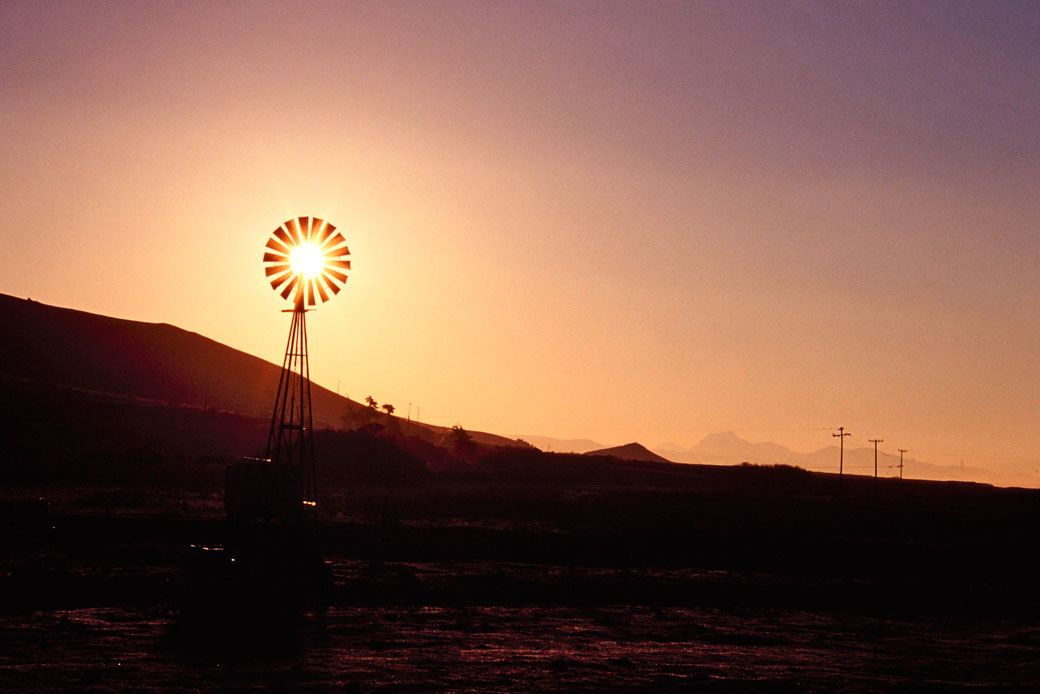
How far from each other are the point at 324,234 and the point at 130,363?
155m

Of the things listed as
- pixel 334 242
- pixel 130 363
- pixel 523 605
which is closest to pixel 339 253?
pixel 334 242

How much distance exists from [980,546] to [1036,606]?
20853mm

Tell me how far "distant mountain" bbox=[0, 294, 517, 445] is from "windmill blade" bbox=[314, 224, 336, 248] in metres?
118

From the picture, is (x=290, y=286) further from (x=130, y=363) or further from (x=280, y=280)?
(x=130, y=363)

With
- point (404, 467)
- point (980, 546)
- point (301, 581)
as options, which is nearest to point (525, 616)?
point (301, 581)

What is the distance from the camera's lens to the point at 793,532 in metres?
53.6

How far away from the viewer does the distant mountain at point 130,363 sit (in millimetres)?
155000

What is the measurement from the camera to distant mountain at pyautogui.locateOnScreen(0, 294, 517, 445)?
155 metres

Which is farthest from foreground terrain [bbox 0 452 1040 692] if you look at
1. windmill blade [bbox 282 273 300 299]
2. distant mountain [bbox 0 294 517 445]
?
distant mountain [bbox 0 294 517 445]

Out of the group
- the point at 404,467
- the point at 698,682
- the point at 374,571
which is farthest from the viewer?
the point at 404,467

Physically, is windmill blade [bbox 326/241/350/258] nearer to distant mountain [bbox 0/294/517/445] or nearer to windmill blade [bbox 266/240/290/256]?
windmill blade [bbox 266/240/290/256]

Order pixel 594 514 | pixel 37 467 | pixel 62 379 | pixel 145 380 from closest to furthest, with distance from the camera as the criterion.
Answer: pixel 594 514 < pixel 37 467 < pixel 62 379 < pixel 145 380

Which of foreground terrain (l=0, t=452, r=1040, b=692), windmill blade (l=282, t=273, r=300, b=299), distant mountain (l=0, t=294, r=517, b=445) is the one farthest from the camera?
distant mountain (l=0, t=294, r=517, b=445)

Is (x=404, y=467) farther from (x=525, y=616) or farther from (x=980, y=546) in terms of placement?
(x=525, y=616)
